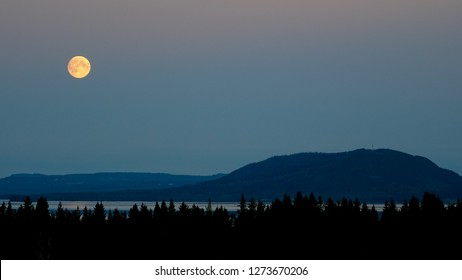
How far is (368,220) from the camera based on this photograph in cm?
17988

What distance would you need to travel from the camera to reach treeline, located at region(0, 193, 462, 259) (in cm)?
16800

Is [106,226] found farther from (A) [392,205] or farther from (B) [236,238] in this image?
(A) [392,205]

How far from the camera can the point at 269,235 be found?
7175 inches

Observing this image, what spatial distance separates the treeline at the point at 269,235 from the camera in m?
168

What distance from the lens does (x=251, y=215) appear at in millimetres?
198125
